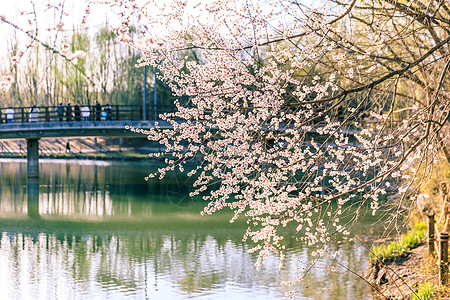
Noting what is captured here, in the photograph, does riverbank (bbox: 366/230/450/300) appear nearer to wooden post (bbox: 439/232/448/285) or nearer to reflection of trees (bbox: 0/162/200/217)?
wooden post (bbox: 439/232/448/285)

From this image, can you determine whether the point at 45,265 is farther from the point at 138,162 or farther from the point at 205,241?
the point at 138,162

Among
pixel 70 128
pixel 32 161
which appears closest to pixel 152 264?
pixel 70 128

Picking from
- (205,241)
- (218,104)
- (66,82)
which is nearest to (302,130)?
(218,104)

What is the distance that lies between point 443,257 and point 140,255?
634 centimetres

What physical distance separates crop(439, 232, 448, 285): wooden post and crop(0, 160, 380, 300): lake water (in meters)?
1.54

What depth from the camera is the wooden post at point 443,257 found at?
25.1 ft

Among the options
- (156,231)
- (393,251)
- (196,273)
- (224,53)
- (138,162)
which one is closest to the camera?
(224,53)

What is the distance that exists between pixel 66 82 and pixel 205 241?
3498 centimetres

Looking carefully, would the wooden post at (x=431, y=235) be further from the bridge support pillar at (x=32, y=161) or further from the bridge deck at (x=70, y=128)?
the bridge support pillar at (x=32, y=161)

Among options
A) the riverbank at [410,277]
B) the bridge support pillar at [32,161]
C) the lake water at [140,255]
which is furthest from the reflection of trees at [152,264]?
the bridge support pillar at [32,161]

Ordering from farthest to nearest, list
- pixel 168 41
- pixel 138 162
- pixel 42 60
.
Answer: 1. pixel 42 60
2. pixel 138 162
3. pixel 168 41

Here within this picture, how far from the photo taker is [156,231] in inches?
596

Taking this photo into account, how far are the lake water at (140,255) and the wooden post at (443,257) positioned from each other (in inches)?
60.7

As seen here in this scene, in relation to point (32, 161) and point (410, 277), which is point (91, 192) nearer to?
point (32, 161)
